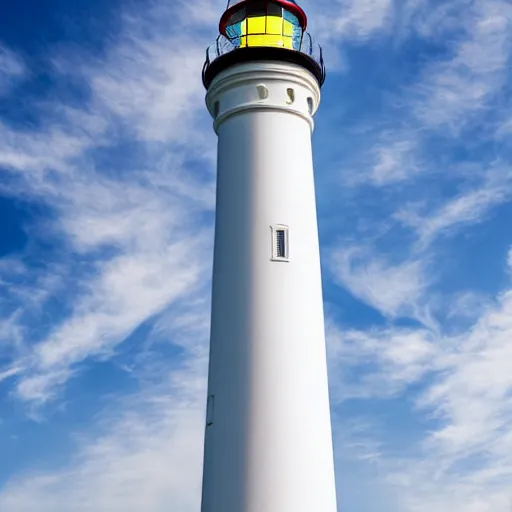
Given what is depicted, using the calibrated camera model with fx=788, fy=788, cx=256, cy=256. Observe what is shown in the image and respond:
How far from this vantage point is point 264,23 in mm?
17719

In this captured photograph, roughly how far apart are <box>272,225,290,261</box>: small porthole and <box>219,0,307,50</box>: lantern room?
448 cm

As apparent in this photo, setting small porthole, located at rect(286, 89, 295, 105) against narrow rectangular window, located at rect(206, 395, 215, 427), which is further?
small porthole, located at rect(286, 89, 295, 105)

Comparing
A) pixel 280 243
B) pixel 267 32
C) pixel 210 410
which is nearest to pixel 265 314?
pixel 280 243

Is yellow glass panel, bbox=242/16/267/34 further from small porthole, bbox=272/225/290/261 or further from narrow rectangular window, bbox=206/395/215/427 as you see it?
narrow rectangular window, bbox=206/395/215/427

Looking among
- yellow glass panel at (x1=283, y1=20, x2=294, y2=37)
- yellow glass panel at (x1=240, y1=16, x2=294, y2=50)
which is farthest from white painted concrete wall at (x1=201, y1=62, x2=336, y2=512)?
yellow glass panel at (x1=283, y1=20, x2=294, y2=37)

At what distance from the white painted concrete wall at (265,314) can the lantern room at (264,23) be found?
1.19 m

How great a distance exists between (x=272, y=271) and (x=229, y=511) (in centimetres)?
444

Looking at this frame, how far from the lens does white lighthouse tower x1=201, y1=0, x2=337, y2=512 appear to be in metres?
13.8

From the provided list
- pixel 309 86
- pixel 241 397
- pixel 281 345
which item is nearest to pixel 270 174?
pixel 309 86

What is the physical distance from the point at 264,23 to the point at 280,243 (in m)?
5.52

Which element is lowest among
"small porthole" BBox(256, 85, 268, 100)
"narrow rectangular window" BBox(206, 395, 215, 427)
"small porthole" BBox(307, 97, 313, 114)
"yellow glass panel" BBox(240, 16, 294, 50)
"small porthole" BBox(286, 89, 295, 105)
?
"narrow rectangular window" BBox(206, 395, 215, 427)

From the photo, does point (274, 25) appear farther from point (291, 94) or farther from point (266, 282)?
point (266, 282)

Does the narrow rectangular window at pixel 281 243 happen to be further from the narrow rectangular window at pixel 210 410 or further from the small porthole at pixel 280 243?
the narrow rectangular window at pixel 210 410

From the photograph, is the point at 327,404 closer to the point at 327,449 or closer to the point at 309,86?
the point at 327,449
